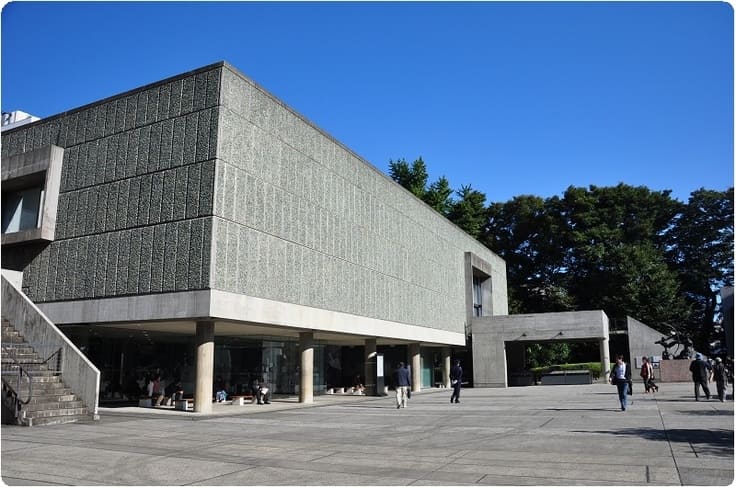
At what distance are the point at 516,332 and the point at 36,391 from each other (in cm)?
3440

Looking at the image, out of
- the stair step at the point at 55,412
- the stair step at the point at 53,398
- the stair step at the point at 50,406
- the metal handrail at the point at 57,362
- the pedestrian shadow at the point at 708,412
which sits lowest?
the pedestrian shadow at the point at 708,412

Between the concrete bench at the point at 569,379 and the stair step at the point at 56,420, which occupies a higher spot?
the concrete bench at the point at 569,379

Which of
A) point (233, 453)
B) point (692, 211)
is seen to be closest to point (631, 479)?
point (233, 453)

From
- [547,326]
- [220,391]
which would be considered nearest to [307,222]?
[220,391]

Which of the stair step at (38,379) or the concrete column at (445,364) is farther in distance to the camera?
the concrete column at (445,364)

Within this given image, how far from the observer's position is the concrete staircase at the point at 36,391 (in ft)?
53.6

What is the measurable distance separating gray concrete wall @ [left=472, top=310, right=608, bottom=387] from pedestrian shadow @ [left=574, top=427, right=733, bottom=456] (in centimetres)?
3052

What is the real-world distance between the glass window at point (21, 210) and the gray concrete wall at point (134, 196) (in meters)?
1.21

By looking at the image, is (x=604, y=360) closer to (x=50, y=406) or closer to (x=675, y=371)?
(x=675, y=371)

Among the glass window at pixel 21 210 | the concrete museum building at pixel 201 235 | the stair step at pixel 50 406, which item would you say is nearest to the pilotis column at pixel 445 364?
the concrete museum building at pixel 201 235

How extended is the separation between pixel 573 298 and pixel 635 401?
150 ft

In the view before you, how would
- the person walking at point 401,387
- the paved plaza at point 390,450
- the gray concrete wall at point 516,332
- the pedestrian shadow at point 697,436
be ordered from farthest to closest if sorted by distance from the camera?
the gray concrete wall at point 516,332, the person walking at point 401,387, the pedestrian shadow at point 697,436, the paved plaza at point 390,450

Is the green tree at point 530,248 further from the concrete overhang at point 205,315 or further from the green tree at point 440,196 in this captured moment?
the concrete overhang at point 205,315

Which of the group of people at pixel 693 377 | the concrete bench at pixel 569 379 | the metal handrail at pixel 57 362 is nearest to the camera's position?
the metal handrail at pixel 57 362
